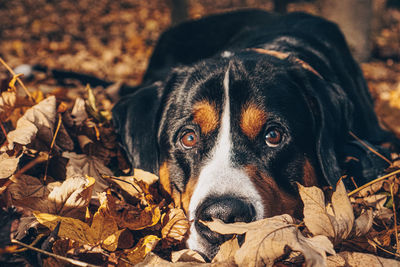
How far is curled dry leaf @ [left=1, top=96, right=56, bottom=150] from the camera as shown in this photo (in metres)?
2.39

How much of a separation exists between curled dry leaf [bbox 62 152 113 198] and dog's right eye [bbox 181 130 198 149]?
0.59 metres

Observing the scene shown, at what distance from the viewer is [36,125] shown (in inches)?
102

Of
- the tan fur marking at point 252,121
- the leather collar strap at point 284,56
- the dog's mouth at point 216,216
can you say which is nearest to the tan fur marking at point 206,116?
the tan fur marking at point 252,121

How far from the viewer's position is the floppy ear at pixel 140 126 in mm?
3018

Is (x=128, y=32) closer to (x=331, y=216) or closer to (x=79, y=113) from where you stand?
(x=79, y=113)

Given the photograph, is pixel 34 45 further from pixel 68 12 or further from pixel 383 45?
pixel 383 45

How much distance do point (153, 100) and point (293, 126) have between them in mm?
1146

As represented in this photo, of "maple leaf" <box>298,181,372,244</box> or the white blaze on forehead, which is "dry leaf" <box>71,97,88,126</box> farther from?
"maple leaf" <box>298,181,372,244</box>

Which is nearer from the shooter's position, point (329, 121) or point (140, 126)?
point (329, 121)

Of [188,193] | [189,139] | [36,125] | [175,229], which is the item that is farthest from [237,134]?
[36,125]

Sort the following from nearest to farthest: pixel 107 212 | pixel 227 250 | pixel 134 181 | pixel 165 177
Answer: pixel 227 250 → pixel 107 212 → pixel 134 181 → pixel 165 177

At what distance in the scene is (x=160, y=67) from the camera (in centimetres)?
573

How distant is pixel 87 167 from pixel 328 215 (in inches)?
64.0

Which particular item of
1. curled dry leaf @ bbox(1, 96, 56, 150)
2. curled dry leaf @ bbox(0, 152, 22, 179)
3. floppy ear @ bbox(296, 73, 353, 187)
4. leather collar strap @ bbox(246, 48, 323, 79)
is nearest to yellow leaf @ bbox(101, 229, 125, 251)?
curled dry leaf @ bbox(0, 152, 22, 179)
